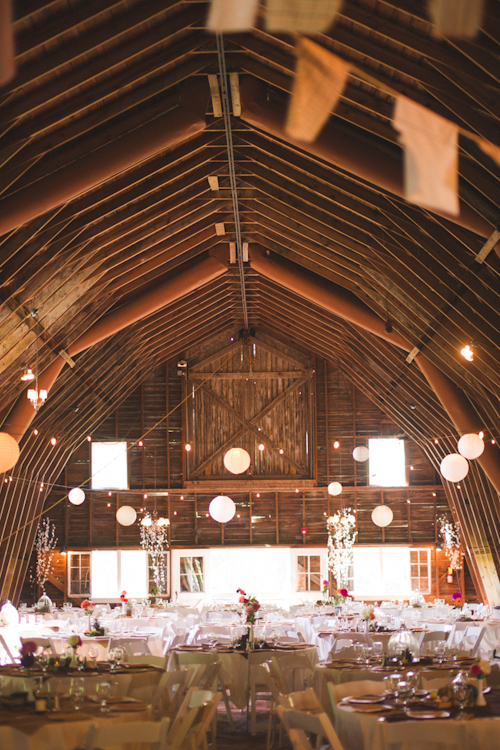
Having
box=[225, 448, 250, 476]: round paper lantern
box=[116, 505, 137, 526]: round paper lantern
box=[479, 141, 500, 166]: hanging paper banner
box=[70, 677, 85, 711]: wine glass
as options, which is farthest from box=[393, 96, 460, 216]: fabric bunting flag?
box=[116, 505, 137, 526]: round paper lantern

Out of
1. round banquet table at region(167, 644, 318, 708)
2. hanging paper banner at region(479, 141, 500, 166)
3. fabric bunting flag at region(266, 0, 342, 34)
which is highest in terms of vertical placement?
hanging paper banner at region(479, 141, 500, 166)

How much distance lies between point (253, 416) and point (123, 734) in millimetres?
15174

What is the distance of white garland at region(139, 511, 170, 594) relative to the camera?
1878cm

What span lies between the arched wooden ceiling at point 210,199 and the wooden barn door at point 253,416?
3.68 metres

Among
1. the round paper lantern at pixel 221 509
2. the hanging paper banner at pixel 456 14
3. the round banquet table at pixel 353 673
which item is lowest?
the round banquet table at pixel 353 673

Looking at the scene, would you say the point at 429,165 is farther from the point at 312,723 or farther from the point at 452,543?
the point at 452,543

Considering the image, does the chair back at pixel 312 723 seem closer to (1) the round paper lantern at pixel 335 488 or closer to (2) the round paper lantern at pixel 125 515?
(2) the round paper lantern at pixel 125 515

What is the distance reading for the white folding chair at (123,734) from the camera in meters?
4.08

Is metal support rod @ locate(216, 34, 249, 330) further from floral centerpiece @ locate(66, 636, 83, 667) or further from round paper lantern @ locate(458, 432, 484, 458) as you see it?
floral centerpiece @ locate(66, 636, 83, 667)

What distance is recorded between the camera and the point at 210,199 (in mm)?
11133

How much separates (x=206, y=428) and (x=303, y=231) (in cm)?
904

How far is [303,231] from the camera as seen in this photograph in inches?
444

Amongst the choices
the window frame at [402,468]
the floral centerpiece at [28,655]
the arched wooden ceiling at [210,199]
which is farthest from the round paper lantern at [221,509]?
the window frame at [402,468]

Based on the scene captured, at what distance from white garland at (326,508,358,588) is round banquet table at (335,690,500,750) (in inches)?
553
